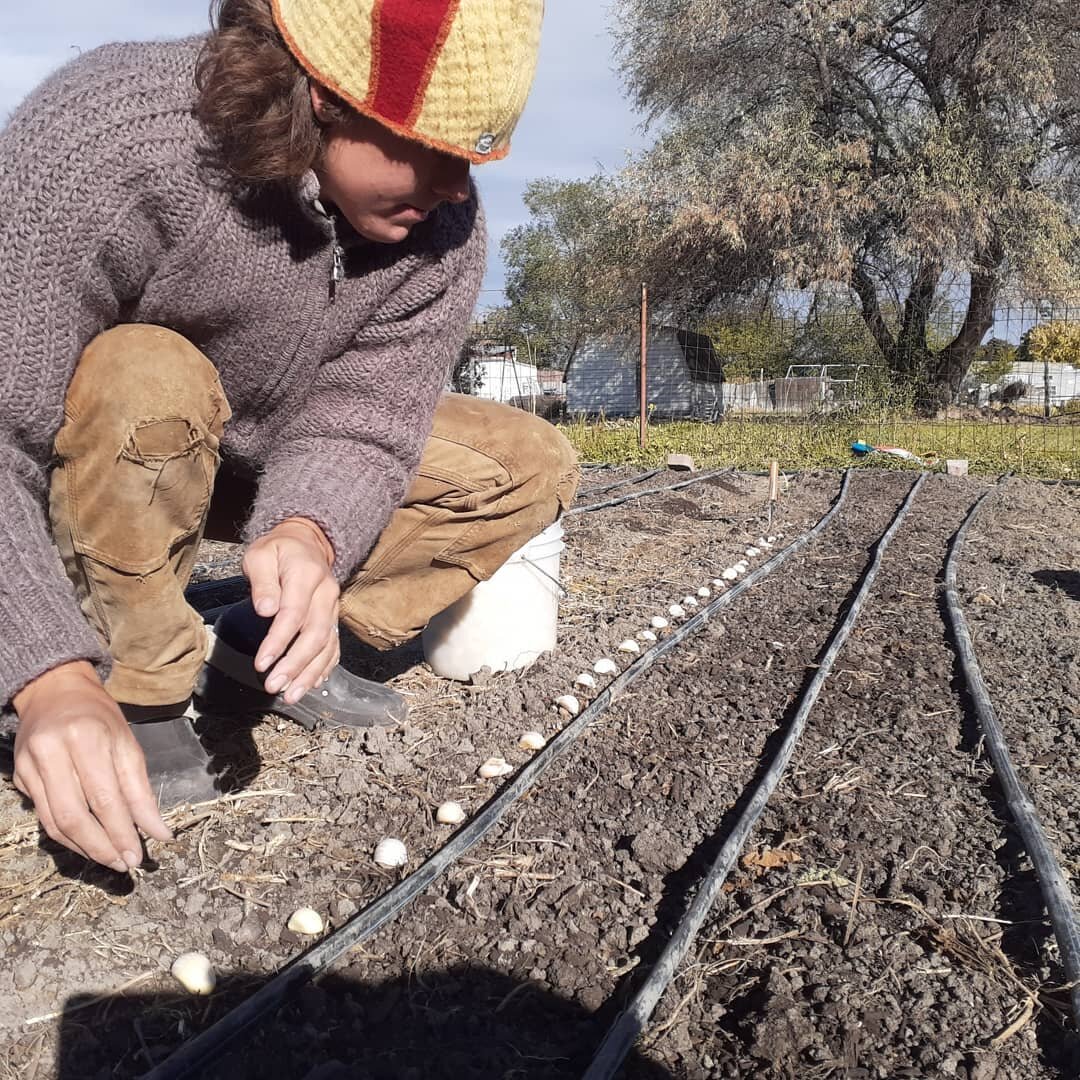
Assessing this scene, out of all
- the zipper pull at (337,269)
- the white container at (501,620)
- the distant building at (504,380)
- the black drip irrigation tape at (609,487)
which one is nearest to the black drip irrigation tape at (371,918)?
the white container at (501,620)

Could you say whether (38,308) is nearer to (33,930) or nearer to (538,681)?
(33,930)

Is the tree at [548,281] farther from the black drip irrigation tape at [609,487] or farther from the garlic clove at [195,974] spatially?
the garlic clove at [195,974]

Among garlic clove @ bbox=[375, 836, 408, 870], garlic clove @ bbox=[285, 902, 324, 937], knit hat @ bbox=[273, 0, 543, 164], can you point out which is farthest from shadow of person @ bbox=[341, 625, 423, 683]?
knit hat @ bbox=[273, 0, 543, 164]

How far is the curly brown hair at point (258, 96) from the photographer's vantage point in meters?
1.12

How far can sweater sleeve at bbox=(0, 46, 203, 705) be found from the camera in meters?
1.09

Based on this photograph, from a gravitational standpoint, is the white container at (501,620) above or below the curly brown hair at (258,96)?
below

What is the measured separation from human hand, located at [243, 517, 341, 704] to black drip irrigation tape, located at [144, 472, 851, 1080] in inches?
13.6

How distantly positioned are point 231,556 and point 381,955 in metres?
2.50

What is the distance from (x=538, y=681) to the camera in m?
2.13

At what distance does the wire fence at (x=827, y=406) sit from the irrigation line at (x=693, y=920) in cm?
588

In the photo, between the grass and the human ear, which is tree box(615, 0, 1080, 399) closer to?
the grass

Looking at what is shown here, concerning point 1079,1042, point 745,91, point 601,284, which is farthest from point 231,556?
point 745,91

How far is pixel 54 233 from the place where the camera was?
1109 millimetres

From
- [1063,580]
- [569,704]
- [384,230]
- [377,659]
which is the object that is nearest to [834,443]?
[1063,580]
